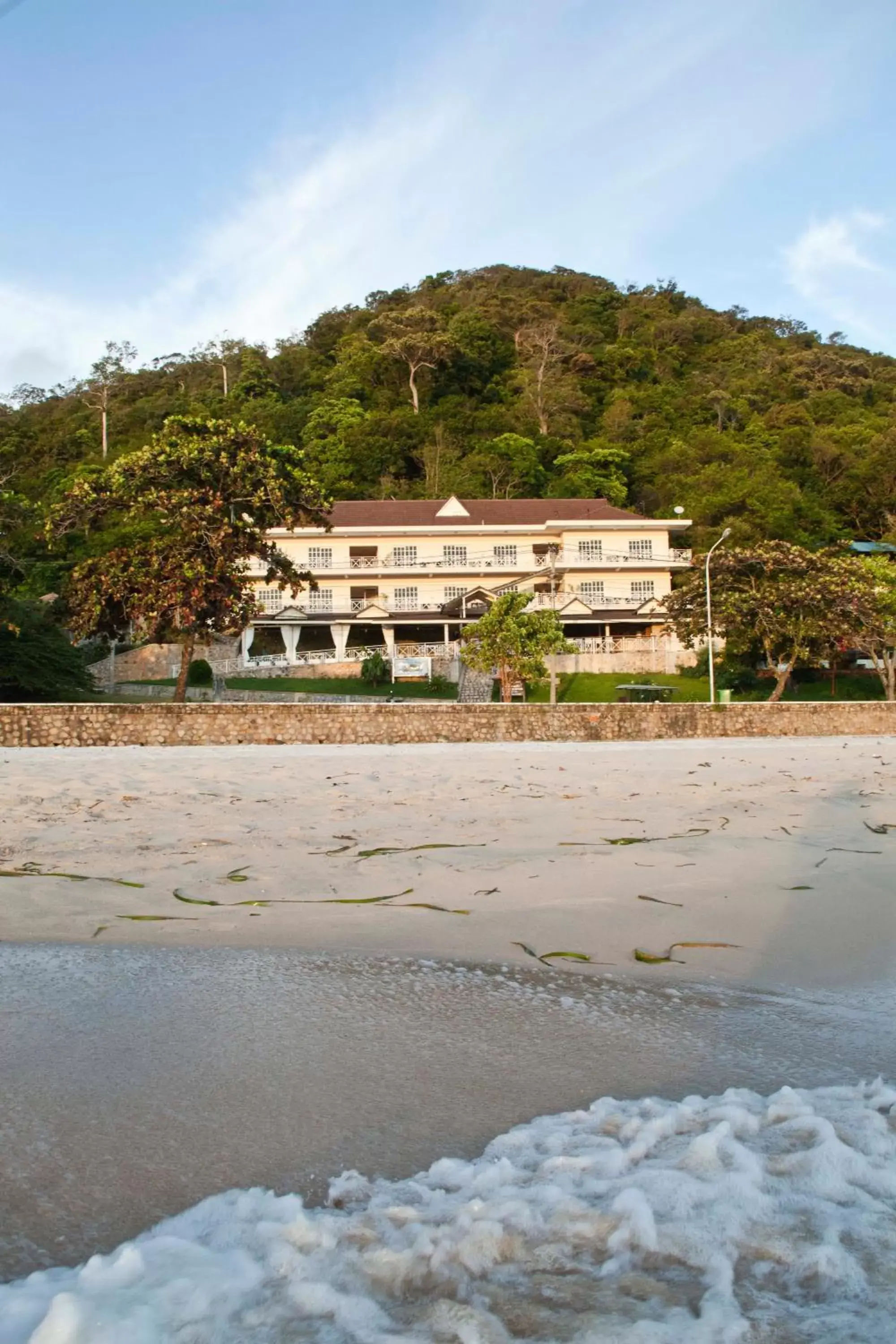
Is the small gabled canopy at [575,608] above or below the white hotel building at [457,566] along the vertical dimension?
below

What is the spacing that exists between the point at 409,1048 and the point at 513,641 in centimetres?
2608

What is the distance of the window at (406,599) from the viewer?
47.4 meters

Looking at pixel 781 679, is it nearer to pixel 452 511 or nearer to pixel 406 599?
pixel 406 599

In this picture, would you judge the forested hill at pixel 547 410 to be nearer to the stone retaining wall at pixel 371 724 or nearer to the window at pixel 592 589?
the window at pixel 592 589

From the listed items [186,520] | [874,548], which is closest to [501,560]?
[874,548]

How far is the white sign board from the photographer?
37.9 m

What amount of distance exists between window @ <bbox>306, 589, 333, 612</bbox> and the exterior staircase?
13442mm

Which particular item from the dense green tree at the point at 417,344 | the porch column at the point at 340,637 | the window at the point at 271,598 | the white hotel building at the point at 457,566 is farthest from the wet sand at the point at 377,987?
the dense green tree at the point at 417,344

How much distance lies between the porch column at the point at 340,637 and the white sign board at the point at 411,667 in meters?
5.29

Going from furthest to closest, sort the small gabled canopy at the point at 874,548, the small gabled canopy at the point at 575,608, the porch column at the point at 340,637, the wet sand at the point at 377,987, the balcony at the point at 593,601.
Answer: the balcony at the point at 593,601, the small gabled canopy at the point at 575,608, the small gabled canopy at the point at 874,548, the porch column at the point at 340,637, the wet sand at the point at 377,987

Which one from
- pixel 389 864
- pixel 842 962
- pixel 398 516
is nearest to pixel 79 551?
pixel 398 516

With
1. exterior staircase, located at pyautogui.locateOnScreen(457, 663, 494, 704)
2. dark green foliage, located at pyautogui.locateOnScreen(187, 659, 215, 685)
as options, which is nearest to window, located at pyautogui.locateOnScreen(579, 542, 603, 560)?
exterior staircase, located at pyautogui.locateOnScreen(457, 663, 494, 704)

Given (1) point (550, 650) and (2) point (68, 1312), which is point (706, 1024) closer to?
(2) point (68, 1312)

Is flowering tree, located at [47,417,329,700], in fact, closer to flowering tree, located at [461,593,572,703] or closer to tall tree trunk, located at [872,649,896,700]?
flowering tree, located at [461,593,572,703]
